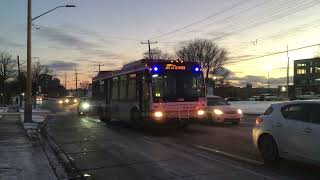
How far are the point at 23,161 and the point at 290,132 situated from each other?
643 centimetres

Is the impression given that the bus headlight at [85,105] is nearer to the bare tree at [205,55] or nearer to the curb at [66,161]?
the curb at [66,161]

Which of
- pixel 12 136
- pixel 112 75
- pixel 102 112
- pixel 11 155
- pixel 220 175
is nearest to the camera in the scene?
pixel 220 175

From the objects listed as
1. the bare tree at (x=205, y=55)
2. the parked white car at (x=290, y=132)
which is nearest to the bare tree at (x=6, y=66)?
the bare tree at (x=205, y=55)

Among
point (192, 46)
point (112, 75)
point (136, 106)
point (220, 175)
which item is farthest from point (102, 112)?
point (192, 46)

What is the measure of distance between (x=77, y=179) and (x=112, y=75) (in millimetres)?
16358

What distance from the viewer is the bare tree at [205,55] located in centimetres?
9931

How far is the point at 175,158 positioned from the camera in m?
12.6

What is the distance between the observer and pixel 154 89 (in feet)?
65.5

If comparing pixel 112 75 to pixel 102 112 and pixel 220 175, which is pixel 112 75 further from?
pixel 220 175

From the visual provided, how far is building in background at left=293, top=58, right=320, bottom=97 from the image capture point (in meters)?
150

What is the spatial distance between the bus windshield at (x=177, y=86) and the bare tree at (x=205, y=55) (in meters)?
77.9

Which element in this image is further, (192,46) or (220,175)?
(192,46)

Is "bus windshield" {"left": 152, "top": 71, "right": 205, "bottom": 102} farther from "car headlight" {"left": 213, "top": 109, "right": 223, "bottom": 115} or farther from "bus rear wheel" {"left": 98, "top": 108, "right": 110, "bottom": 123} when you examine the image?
→ "bus rear wheel" {"left": 98, "top": 108, "right": 110, "bottom": 123}

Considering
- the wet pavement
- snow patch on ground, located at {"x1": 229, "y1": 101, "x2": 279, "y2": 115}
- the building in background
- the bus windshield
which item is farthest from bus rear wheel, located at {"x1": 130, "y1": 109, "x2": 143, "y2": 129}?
the building in background
